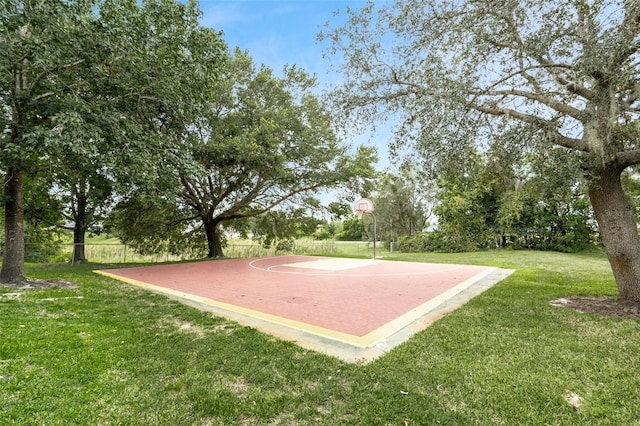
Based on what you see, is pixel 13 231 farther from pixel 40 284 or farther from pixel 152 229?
pixel 152 229

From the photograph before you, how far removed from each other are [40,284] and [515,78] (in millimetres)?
9506

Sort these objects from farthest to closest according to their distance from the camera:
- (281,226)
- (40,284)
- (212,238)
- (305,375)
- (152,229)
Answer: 1. (281,226)
2. (212,238)
3. (152,229)
4. (40,284)
5. (305,375)

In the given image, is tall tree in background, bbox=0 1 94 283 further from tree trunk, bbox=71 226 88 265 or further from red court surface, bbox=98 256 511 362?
tree trunk, bbox=71 226 88 265

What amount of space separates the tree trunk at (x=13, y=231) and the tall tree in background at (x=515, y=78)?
23.0 feet

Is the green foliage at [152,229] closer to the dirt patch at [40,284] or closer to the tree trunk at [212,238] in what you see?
the tree trunk at [212,238]

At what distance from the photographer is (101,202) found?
1141cm

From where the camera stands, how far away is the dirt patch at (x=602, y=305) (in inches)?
168

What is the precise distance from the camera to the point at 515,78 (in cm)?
483

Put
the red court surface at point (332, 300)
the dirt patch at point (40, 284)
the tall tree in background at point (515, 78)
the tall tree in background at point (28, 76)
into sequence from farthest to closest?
the dirt patch at point (40, 284), the tall tree in background at point (28, 76), the tall tree in background at point (515, 78), the red court surface at point (332, 300)

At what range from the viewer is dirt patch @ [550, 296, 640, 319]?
427cm

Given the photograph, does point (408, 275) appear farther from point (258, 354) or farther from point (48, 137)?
point (48, 137)

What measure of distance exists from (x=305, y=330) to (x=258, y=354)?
2.79ft

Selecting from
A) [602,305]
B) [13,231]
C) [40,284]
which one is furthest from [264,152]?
[602,305]

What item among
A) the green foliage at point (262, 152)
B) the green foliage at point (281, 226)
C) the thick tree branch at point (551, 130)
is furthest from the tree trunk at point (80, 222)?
the thick tree branch at point (551, 130)
